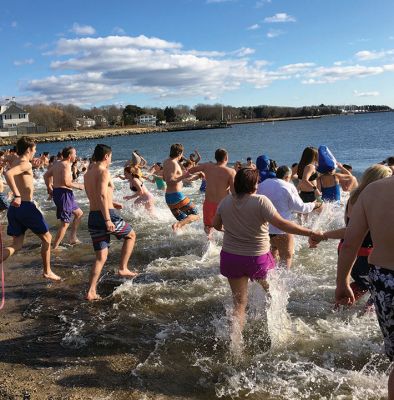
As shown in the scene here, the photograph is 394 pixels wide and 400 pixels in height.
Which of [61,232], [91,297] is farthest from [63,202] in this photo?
[91,297]

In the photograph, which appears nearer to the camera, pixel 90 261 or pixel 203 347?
pixel 203 347

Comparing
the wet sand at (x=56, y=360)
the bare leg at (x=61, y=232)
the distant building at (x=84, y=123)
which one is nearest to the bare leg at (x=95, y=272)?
the wet sand at (x=56, y=360)

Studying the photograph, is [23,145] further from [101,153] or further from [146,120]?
[146,120]

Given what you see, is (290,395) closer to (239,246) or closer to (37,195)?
(239,246)

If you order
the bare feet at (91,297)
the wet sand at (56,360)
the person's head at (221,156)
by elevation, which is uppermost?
the person's head at (221,156)

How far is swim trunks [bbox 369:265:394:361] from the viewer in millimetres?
2404

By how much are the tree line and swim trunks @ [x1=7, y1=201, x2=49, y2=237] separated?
116 metres

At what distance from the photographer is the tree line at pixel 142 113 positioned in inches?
4761

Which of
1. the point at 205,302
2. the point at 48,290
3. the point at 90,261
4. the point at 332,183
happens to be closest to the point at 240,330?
the point at 205,302

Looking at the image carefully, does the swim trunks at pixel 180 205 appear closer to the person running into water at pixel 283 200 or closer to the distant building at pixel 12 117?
the person running into water at pixel 283 200

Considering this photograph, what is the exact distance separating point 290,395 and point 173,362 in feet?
3.52

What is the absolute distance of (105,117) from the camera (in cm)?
15688

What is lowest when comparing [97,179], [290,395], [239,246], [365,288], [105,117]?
[290,395]

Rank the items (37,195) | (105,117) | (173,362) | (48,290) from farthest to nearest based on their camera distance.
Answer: (105,117) < (37,195) < (48,290) < (173,362)
